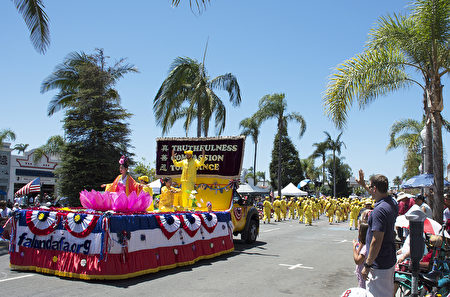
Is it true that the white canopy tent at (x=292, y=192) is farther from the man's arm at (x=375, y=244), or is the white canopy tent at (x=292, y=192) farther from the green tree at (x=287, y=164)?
the man's arm at (x=375, y=244)

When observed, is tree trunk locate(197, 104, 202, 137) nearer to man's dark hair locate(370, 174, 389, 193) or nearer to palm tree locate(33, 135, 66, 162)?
palm tree locate(33, 135, 66, 162)

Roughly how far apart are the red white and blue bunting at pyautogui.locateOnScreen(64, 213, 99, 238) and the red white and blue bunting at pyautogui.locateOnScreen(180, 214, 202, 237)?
2196 mm

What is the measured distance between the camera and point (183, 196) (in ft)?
37.3

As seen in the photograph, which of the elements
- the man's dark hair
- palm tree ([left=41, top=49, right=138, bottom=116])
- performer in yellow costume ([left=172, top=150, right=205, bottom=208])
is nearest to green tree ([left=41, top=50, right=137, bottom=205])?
palm tree ([left=41, top=49, right=138, bottom=116])

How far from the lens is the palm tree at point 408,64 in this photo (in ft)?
33.2

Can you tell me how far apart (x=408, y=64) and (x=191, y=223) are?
7592 mm

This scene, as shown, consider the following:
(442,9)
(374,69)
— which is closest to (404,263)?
(374,69)

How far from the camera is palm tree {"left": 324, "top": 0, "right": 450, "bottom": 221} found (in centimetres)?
1013

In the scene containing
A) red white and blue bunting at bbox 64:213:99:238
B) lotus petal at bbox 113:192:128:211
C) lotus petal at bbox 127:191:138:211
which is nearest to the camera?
red white and blue bunting at bbox 64:213:99:238

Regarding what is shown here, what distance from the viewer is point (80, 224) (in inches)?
287

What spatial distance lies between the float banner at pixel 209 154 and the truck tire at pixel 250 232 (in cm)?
200

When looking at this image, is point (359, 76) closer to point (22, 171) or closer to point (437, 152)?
point (437, 152)

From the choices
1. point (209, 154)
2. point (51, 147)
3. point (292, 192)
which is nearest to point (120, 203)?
point (209, 154)

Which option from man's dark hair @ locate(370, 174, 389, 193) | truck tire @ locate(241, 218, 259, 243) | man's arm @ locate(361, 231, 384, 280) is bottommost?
truck tire @ locate(241, 218, 259, 243)
